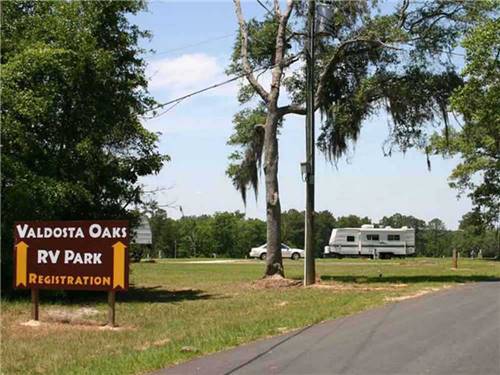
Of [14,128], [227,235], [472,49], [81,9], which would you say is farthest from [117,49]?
[227,235]

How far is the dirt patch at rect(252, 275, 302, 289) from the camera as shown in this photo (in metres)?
21.5

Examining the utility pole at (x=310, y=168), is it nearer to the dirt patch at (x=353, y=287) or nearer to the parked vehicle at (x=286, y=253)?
the dirt patch at (x=353, y=287)

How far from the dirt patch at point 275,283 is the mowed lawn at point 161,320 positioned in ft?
0.63

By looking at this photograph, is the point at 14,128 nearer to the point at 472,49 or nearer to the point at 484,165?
the point at 472,49

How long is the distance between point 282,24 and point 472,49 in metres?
6.28

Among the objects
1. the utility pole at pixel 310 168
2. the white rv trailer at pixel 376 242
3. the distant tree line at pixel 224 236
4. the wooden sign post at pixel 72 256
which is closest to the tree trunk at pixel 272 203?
Result: the utility pole at pixel 310 168

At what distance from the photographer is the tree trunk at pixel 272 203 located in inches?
902

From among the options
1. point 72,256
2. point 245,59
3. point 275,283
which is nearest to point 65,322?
point 72,256

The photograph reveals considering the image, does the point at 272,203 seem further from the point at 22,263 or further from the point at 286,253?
the point at 286,253

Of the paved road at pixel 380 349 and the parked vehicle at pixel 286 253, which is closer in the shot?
the paved road at pixel 380 349

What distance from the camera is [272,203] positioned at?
75.2ft

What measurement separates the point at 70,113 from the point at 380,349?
12.4m

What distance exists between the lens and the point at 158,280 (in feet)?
86.4

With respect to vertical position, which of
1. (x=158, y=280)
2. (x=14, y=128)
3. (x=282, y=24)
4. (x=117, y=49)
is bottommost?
(x=158, y=280)
